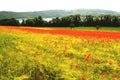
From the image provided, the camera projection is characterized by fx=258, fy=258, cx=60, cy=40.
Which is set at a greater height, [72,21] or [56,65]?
[56,65]

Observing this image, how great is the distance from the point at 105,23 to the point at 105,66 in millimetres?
86539

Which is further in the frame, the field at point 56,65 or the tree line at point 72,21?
the tree line at point 72,21

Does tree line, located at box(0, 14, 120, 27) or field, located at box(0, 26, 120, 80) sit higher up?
field, located at box(0, 26, 120, 80)

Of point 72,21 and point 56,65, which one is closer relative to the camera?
point 56,65

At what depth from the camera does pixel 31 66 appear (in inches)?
412

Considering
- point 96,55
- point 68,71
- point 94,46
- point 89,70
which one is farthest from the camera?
point 94,46

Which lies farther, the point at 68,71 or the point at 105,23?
the point at 105,23

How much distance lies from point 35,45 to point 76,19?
84.2 meters

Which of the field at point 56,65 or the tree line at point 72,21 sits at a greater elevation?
the field at point 56,65

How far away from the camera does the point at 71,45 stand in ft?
55.8

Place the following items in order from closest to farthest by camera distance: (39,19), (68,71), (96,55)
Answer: (68,71) → (96,55) → (39,19)

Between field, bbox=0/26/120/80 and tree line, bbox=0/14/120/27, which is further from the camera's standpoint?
tree line, bbox=0/14/120/27

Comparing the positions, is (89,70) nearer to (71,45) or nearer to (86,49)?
(86,49)

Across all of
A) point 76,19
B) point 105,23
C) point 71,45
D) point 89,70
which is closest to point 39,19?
point 76,19
